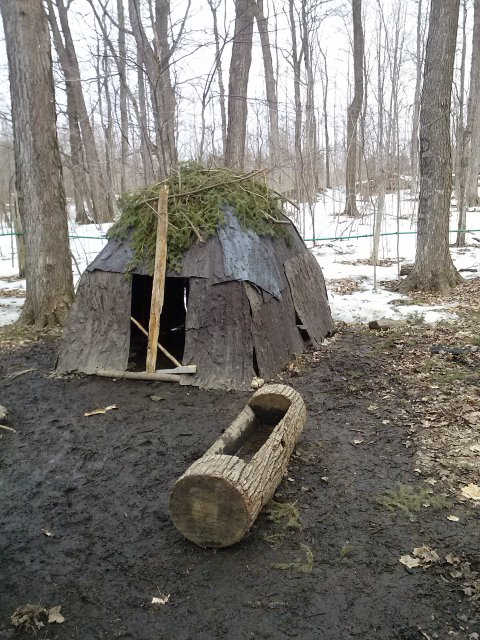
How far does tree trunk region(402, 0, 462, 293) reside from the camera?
868 centimetres

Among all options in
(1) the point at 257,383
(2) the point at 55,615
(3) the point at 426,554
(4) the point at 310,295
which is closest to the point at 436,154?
(4) the point at 310,295

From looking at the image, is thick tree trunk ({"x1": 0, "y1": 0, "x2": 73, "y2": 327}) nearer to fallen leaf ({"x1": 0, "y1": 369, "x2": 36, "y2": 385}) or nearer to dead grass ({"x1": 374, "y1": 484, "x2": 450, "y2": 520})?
fallen leaf ({"x1": 0, "y1": 369, "x2": 36, "y2": 385})

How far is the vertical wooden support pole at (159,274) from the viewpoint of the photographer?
19.8 feet

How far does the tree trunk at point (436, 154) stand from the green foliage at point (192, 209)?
11.4 feet

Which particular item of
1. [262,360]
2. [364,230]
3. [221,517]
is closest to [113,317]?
[262,360]

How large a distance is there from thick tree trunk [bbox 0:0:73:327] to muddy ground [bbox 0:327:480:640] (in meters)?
3.12

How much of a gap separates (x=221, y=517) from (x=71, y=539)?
1101mm

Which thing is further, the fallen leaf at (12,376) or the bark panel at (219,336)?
the fallen leaf at (12,376)

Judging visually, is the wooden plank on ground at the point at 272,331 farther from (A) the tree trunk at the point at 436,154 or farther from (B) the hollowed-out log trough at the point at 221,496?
(A) the tree trunk at the point at 436,154

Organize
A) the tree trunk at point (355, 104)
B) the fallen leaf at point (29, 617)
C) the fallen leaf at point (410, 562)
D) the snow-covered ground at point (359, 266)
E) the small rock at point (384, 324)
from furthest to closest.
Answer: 1. the tree trunk at point (355, 104)
2. the snow-covered ground at point (359, 266)
3. the small rock at point (384, 324)
4. the fallen leaf at point (410, 562)
5. the fallen leaf at point (29, 617)

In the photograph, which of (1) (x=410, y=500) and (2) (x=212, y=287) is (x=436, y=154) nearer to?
(2) (x=212, y=287)

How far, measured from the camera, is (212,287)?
5.91m

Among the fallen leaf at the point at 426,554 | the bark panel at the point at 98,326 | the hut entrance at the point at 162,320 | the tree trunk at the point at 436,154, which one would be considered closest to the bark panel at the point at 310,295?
the hut entrance at the point at 162,320

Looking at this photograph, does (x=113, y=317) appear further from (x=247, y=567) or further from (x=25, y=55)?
(x=25, y=55)
